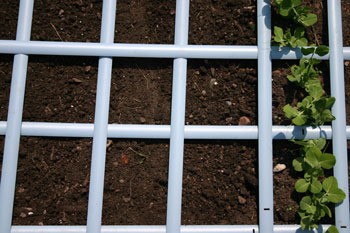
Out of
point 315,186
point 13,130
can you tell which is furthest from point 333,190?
point 13,130

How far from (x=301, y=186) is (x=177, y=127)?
0.41m

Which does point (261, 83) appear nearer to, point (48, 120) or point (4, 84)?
point (48, 120)

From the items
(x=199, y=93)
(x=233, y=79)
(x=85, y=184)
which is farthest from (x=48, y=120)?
(x=233, y=79)

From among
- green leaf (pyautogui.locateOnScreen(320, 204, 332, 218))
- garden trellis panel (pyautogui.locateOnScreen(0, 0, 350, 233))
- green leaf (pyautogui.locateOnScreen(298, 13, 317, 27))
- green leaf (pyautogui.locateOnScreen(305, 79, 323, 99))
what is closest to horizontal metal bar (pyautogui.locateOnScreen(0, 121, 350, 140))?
garden trellis panel (pyautogui.locateOnScreen(0, 0, 350, 233))

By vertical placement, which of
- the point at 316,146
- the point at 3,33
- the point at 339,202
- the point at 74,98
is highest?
the point at 3,33

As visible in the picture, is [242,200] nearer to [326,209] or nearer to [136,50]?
[326,209]

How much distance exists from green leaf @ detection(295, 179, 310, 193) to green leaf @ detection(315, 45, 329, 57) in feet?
1.29

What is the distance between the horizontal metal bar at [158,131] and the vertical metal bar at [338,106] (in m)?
0.04

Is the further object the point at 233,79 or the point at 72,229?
the point at 233,79

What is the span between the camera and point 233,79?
1164mm

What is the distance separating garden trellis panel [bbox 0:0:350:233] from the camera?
3.49 ft

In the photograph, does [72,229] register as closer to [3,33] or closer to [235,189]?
[235,189]

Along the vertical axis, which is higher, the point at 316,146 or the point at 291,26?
the point at 291,26

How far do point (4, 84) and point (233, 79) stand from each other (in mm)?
713
